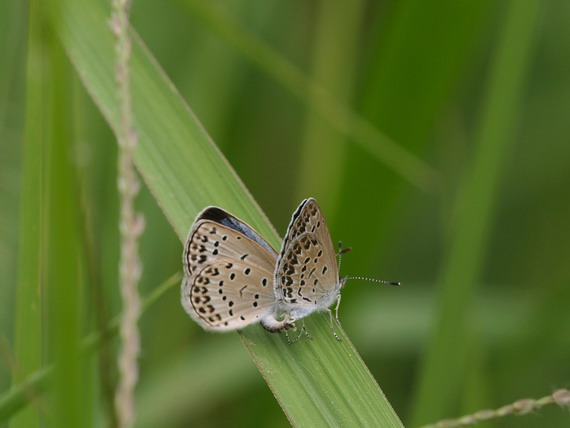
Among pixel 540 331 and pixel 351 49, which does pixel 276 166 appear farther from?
pixel 540 331

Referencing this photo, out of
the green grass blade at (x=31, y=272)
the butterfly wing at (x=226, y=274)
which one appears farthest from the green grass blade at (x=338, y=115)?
the green grass blade at (x=31, y=272)

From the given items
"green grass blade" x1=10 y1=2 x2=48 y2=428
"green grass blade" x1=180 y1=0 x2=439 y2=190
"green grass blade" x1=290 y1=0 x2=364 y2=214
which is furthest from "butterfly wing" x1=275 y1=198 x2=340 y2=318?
"green grass blade" x1=290 y1=0 x2=364 y2=214

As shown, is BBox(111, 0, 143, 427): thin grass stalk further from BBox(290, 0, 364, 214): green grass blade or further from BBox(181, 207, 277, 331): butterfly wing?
BBox(290, 0, 364, 214): green grass blade

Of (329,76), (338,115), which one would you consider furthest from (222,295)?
(329,76)

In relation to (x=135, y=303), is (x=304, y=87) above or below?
below

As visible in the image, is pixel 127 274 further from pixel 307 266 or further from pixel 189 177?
pixel 307 266

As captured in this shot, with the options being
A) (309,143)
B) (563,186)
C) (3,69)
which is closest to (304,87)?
(309,143)

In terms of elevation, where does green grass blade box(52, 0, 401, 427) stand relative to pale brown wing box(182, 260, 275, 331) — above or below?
above
